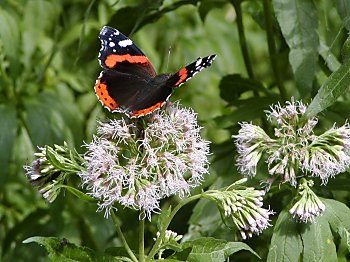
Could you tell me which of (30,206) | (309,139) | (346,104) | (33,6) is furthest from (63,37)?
(309,139)

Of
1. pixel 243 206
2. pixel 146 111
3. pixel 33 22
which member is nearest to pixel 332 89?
pixel 243 206

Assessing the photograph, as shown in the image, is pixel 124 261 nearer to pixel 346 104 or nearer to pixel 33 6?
pixel 346 104

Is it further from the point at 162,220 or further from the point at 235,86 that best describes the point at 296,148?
the point at 235,86

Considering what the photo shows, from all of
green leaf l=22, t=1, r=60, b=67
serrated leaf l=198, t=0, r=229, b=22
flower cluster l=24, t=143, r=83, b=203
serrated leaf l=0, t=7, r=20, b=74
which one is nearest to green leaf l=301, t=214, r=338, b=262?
flower cluster l=24, t=143, r=83, b=203

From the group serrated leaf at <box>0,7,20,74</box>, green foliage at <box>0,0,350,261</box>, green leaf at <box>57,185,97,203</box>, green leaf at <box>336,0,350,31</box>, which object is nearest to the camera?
green leaf at <box>57,185,97,203</box>

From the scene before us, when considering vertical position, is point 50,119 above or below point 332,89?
above

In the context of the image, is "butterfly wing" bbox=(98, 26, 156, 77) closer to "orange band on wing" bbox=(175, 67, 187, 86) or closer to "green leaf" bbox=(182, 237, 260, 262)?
"orange band on wing" bbox=(175, 67, 187, 86)

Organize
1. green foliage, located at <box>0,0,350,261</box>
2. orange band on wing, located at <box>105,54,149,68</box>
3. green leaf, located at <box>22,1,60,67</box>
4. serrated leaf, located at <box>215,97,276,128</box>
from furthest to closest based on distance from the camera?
green leaf, located at <box>22,1,60,67</box> < serrated leaf, located at <box>215,97,276,128</box> < orange band on wing, located at <box>105,54,149,68</box> < green foliage, located at <box>0,0,350,261</box>
